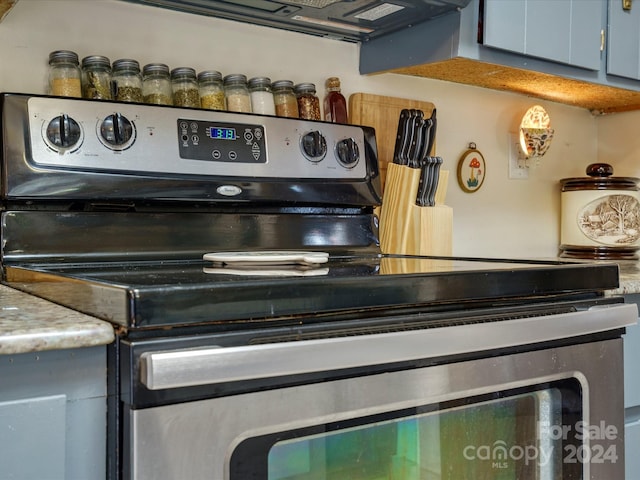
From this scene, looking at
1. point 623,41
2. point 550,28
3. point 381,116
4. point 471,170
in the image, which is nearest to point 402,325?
point 381,116

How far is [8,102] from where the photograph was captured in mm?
1052

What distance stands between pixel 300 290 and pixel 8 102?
2.01 feet

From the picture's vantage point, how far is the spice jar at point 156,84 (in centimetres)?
129

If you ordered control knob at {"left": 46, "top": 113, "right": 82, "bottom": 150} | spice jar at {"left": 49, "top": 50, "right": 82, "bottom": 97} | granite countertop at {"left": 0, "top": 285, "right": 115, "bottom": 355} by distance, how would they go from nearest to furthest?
1. granite countertop at {"left": 0, "top": 285, "right": 115, "bottom": 355}
2. control knob at {"left": 46, "top": 113, "right": 82, "bottom": 150}
3. spice jar at {"left": 49, "top": 50, "right": 82, "bottom": 97}

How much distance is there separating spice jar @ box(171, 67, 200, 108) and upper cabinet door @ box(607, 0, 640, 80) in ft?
3.66

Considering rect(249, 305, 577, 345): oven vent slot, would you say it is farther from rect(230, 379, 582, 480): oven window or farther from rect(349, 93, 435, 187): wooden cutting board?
rect(349, 93, 435, 187): wooden cutting board

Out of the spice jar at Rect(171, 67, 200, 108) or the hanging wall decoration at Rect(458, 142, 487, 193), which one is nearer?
the spice jar at Rect(171, 67, 200, 108)

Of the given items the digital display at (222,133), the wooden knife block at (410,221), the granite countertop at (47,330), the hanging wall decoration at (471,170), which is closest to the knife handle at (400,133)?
the wooden knife block at (410,221)

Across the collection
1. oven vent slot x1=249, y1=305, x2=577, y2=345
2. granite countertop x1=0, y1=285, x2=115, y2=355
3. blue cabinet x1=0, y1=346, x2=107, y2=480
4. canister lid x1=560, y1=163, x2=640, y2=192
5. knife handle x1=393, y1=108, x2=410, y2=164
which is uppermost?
knife handle x1=393, y1=108, x2=410, y2=164

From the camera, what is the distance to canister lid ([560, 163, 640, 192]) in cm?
200

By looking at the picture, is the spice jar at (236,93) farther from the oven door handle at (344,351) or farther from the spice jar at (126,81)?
the oven door handle at (344,351)


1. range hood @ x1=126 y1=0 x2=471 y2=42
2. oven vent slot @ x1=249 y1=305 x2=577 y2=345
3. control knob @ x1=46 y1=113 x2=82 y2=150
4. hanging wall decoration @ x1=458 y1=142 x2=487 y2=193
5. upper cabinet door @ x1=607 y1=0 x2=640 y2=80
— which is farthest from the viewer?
hanging wall decoration @ x1=458 y1=142 x2=487 y2=193

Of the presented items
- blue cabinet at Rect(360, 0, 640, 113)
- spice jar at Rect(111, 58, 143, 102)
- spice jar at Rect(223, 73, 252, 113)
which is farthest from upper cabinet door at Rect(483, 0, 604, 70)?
spice jar at Rect(111, 58, 143, 102)

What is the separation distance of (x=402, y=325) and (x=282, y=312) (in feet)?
0.56
